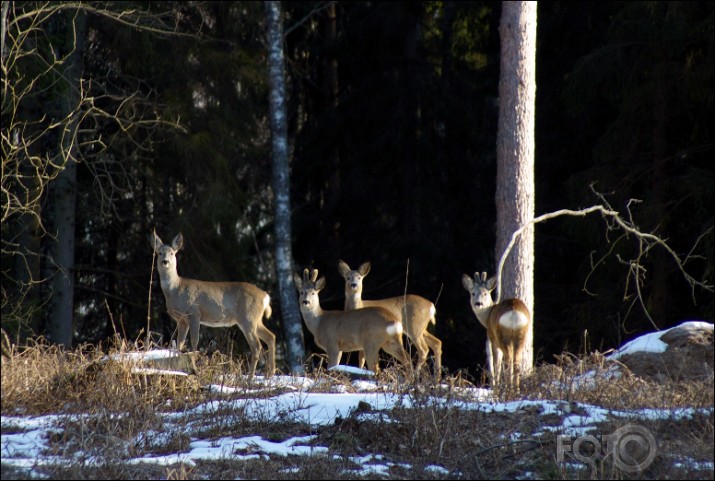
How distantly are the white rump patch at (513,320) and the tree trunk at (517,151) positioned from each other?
7.83 ft

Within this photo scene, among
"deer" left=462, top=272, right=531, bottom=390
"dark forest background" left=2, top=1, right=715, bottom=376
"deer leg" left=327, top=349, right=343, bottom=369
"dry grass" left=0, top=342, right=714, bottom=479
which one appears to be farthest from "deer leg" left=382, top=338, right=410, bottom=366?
"dry grass" left=0, top=342, right=714, bottom=479

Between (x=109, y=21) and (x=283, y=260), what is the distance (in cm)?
482

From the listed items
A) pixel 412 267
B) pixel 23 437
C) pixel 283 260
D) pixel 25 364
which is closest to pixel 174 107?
pixel 283 260

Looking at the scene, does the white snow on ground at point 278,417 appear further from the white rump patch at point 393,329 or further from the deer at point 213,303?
the deer at point 213,303

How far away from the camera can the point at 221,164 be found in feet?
57.5

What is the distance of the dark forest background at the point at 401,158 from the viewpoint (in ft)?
55.0

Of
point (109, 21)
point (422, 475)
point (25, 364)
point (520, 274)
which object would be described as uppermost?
point (109, 21)

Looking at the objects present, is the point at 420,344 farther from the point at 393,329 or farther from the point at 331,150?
the point at 331,150

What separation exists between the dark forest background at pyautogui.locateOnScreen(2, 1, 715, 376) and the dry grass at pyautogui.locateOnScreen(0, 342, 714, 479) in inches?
219

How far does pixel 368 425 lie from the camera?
24.6 ft

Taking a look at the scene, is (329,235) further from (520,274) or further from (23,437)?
(23,437)

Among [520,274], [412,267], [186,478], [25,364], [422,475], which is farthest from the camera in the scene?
[412,267]

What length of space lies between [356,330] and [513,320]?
8.19 feet

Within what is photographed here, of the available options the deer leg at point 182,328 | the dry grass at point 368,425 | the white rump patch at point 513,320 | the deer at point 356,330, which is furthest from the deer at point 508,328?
the deer leg at point 182,328
